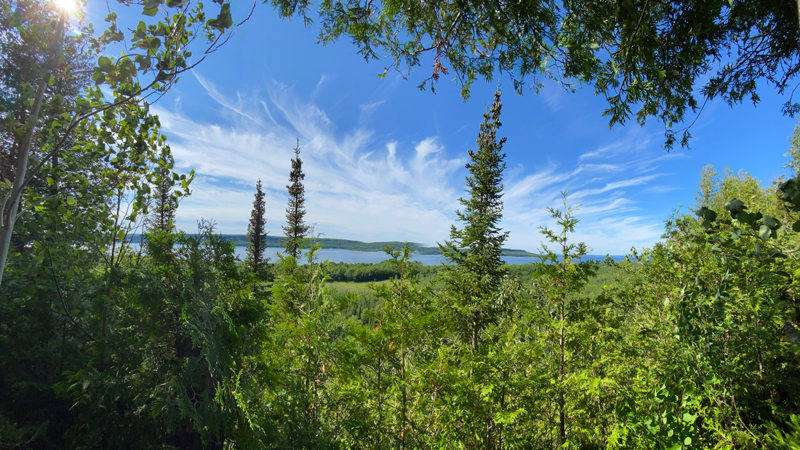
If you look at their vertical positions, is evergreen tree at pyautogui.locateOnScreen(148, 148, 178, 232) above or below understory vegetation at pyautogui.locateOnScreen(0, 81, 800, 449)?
above

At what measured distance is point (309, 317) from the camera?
2736mm

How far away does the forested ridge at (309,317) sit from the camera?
1604 mm

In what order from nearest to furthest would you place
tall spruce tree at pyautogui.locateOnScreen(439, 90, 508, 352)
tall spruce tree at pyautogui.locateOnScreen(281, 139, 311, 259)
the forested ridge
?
1. the forested ridge
2. tall spruce tree at pyautogui.locateOnScreen(439, 90, 508, 352)
3. tall spruce tree at pyautogui.locateOnScreen(281, 139, 311, 259)

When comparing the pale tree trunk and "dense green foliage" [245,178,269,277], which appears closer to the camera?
the pale tree trunk

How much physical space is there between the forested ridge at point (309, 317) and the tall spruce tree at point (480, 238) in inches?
314

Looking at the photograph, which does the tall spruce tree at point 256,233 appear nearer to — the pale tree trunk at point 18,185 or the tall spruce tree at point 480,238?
the tall spruce tree at point 480,238

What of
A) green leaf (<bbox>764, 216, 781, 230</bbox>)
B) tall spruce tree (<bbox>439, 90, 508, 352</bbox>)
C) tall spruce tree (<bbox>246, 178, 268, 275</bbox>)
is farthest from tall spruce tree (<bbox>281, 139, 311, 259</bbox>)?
green leaf (<bbox>764, 216, 781, 230</bbox>)

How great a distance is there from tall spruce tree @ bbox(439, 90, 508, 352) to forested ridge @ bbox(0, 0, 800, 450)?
7.97 meters

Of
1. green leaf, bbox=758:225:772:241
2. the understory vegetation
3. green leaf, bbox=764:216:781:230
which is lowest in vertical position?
the understory vegetation

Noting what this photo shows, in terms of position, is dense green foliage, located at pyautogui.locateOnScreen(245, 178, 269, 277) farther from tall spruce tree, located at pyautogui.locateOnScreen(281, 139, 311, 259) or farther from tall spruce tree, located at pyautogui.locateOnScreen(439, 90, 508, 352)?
tall spruce tree, located at pyautogui.locateOnScreen(439, 90, 508, 352)

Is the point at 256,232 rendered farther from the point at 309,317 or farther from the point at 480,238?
the point at 309,317

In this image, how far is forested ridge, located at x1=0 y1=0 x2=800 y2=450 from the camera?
1604 millimetres

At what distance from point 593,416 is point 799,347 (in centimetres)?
179

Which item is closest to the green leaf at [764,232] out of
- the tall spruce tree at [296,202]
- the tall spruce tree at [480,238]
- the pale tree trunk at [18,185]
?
the pale tree trunk at [18,185]
